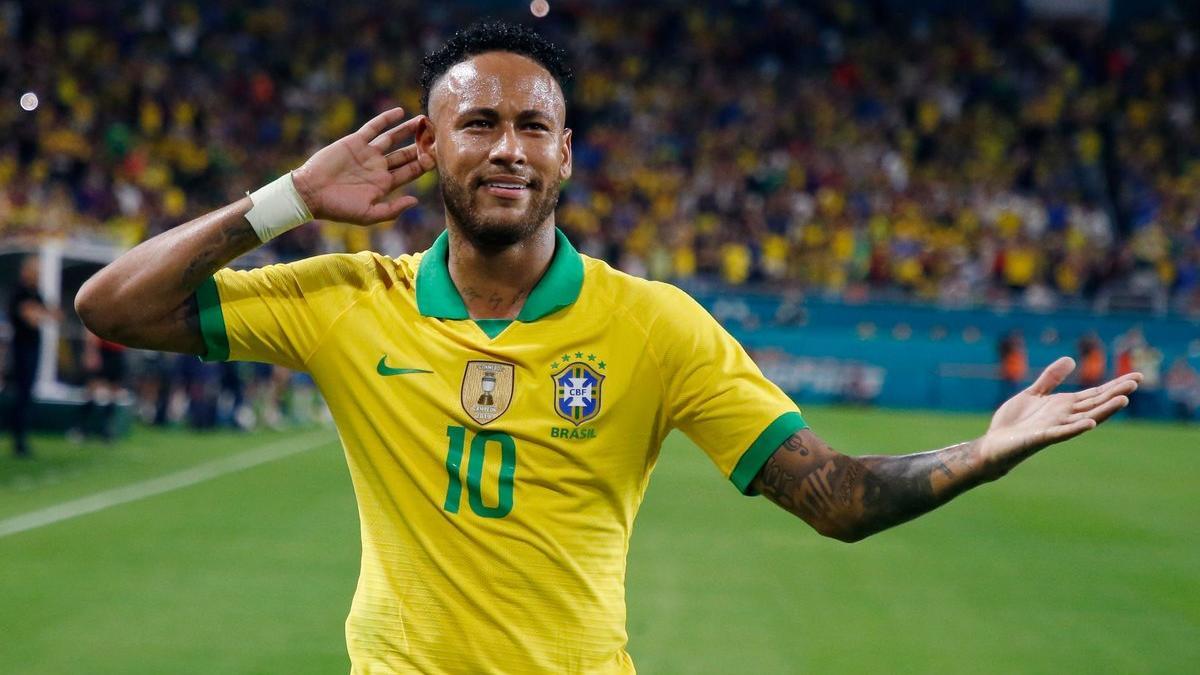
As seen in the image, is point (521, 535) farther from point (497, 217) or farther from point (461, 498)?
point (497, 217)

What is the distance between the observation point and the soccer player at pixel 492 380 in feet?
10.00

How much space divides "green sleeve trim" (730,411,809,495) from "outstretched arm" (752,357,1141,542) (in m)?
0.02

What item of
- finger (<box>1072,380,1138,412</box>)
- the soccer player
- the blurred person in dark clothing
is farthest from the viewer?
the blurred person in dark clothing

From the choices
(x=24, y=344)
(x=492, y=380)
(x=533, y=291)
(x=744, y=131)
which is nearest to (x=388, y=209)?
(x=533, y=291)

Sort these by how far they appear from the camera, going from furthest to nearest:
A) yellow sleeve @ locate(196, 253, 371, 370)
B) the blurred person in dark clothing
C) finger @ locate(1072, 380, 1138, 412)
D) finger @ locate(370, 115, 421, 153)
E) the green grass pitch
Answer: the blurred person in dark clothing
the green grass pitch
finger @ locate(370, 115, 421, 153)
yellow sleeve @ locate(196, 253, 371, 370)
finger @ locate(1072, 380, 1138, 412)

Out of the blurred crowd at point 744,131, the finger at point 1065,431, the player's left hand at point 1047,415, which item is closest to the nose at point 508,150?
the player's left hand at point 1047,415

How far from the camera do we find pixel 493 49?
10.8 ft

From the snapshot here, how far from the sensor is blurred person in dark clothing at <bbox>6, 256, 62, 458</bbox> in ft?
49.0

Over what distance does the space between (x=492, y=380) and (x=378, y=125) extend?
74 centimetres

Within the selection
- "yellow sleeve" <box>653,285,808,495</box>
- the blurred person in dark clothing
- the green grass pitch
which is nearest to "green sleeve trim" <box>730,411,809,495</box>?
"yellow sleeve" <box>653,285,808,495</box>

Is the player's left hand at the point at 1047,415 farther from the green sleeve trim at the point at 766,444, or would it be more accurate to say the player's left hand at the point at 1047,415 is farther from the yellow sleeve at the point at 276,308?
the yellow sleeve at the point at 276,308

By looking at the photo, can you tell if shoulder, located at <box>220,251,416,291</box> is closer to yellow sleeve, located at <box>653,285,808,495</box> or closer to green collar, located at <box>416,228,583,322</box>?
green collar, located at <box>416,228,583,322</box>

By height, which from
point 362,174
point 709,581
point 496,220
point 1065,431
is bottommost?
point 709,581

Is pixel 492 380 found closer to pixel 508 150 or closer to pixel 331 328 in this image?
pixel 331 328
